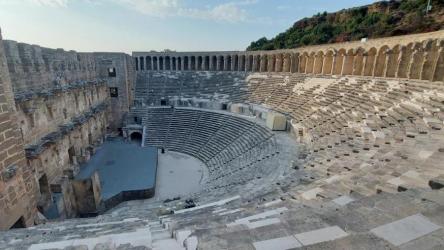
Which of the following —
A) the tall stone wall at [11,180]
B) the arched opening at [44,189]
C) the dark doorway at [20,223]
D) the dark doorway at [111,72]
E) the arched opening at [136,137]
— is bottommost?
the arched opening at [136,137]

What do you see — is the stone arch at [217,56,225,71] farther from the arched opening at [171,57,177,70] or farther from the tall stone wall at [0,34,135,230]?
the tall stone wall at [0,34,135,230]

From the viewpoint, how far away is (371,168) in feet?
19.6

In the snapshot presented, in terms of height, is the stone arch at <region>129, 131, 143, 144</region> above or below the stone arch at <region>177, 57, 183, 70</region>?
below

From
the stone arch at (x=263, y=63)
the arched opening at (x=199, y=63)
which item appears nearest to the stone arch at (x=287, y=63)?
the stone arch at (x=263, y=63)

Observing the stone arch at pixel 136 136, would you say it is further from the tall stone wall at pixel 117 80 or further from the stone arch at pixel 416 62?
the stone arch at pixel 416 62

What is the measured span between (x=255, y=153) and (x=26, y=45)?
510 inches

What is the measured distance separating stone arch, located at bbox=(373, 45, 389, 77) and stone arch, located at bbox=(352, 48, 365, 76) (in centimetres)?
108

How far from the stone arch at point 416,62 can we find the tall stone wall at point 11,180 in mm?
17272

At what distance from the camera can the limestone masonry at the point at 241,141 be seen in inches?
124

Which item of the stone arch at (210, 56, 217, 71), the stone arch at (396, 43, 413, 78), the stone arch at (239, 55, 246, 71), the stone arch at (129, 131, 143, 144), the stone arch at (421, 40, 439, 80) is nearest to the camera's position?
the stone arch at (421, 40, 439, 80)

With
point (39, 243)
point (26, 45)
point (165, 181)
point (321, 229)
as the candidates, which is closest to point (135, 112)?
point (165, 181)

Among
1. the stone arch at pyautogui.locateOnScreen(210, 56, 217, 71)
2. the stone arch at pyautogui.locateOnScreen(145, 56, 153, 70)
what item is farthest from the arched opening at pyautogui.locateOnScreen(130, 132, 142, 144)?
the stone arch at pyautogui.locateOnScreen(210, 56, 217, 71)

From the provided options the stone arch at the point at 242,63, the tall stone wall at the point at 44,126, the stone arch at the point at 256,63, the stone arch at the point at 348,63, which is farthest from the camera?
the stone arch at the point at 242,63

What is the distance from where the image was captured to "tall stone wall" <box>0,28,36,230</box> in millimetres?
5399
